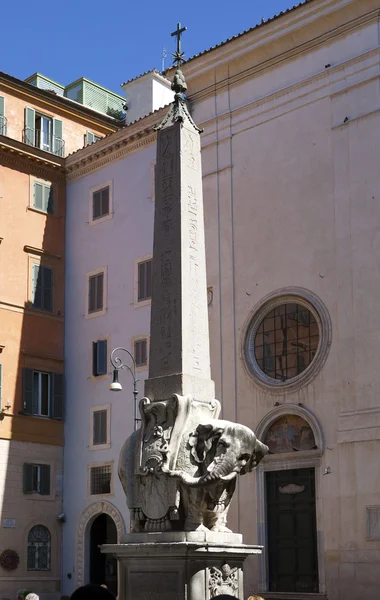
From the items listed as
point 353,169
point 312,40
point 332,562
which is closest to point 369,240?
point 353,169

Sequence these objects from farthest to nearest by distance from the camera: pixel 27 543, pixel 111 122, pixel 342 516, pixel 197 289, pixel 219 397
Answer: pixel 111 122
pixel 27 543
pixel 219 397
pixel 342 516
pixel 197 289

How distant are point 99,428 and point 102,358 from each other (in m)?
1.92

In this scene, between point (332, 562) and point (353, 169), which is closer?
point (332, 562)

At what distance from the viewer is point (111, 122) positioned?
3444 cm

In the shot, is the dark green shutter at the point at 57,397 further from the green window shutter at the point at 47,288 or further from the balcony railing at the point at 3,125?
the balcony railing at the point at 3,125

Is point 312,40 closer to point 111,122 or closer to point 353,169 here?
point 353,169

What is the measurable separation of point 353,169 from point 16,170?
10785 mm

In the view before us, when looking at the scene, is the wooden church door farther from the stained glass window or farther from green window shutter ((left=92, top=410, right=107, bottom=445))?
green window shutter ((left=92, top=410, right=107, bottom=445))

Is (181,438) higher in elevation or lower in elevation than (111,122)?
lower

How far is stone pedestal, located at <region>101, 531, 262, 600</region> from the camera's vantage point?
10383 millimetres

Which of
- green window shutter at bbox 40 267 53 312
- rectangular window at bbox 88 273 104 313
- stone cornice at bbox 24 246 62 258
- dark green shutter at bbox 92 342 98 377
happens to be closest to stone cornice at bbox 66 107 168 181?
stone cornice at bbox 24 246 62 258

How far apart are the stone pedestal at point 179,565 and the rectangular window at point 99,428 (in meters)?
17.1

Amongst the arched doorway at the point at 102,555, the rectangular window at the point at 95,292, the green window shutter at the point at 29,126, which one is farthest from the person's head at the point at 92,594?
the green window shutter at the point at 29,126

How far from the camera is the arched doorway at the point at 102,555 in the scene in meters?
27.8
